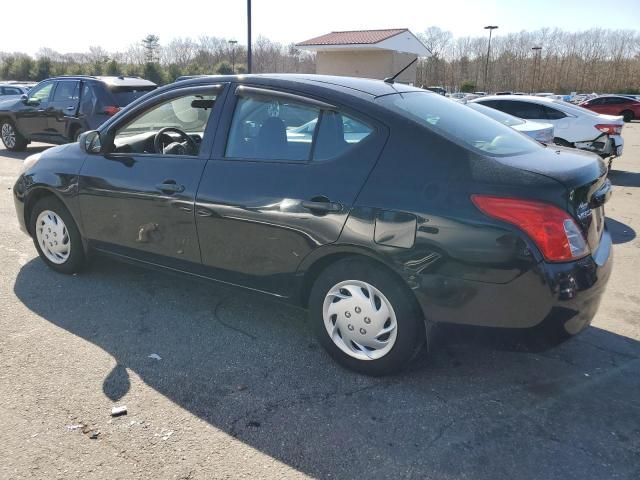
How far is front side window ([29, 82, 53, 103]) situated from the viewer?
1155 cm

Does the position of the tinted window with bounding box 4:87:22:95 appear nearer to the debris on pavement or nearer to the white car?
the white car

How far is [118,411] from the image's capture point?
9.04 feet

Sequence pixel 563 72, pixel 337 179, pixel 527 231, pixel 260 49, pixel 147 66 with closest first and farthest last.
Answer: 1. pixel 527 231
2. pixel 337 179
3. pixel 147 66
4. pixel 563 72
5. pixel 260 49

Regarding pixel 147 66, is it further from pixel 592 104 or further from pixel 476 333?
pixel 476 333

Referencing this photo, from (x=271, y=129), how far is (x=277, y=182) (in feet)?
1.36

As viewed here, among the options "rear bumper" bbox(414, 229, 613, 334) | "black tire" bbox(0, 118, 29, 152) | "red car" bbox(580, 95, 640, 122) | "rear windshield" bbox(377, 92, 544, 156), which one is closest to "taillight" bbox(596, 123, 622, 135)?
"rear windshield" bbox(377, 92, 544, 156)

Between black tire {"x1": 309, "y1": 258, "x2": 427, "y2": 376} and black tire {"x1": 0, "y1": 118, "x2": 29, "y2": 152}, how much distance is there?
1202 centimetres

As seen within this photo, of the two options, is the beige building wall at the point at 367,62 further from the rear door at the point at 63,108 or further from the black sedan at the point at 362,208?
the black sedan at the point at 362,208

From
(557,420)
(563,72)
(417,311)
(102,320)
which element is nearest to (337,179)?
(417,311)

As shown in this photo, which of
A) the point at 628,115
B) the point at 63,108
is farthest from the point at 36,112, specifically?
the point at 628,115

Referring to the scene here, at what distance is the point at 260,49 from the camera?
261 feet

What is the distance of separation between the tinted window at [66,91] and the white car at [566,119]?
851 cm

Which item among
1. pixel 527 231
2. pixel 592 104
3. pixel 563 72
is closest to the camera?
pixel 527 231

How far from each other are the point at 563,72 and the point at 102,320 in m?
82.1
